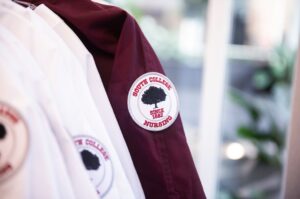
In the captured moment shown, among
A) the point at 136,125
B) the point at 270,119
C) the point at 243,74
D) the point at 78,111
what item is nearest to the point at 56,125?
the point at 78,111

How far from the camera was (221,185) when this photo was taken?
6.76ft

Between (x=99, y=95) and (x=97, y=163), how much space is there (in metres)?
0.12

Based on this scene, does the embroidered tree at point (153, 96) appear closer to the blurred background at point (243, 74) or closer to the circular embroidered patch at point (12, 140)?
the circular embroidered patch at point (12, 140)

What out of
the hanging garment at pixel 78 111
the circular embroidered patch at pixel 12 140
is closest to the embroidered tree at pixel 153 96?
the hanging garment at pixel 78 111

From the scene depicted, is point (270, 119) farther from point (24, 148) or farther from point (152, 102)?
point (24, 148)

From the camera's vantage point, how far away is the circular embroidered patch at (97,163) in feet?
1.79

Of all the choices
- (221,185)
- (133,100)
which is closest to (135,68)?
(133,100)

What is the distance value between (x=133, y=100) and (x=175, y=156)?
12 cm

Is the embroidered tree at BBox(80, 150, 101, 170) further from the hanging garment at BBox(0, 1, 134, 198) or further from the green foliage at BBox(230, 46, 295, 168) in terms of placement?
the green foliage at BBox(230, 46, 295, 168)

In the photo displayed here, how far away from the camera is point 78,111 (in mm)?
544

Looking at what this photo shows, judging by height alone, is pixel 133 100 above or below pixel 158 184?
above

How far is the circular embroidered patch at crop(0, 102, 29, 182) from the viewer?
462 millimetres

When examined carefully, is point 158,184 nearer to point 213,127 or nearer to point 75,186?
point 75,186

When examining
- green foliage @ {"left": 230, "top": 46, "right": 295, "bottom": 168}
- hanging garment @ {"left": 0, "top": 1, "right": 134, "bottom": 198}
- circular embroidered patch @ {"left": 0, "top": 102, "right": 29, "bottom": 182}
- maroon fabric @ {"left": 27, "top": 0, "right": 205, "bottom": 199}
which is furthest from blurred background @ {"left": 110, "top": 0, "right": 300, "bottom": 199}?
circular embroidered patch @ {"left": 0, "top": 102, "right": 29, "bottom": 182}
